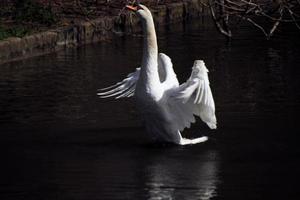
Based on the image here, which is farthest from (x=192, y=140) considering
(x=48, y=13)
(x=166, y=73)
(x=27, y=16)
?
(x=48, y=13)

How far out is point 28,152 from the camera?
1299 cm

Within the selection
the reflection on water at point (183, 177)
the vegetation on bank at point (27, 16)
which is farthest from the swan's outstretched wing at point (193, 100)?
the vegetation on bank at point (27, 16)

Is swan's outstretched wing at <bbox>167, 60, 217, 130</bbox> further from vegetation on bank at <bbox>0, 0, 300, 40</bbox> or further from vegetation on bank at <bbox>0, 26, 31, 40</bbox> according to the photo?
vegetation on bank at <bbox>0, 26, 31, 40</bbox>

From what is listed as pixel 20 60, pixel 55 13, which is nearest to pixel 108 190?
pixel 20 60

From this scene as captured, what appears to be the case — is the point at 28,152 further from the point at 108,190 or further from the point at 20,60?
the point at 20,60

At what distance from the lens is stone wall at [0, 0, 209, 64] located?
2069 cm

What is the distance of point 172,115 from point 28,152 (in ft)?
5.83

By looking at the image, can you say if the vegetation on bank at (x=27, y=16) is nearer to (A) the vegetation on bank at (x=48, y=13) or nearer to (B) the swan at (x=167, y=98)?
(A) the vegetation on bank at (x=48, y=13)

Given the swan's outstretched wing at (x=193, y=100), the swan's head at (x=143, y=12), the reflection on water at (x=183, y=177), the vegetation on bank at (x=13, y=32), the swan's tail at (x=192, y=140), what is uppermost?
the swan's head at (x=143, y=12)

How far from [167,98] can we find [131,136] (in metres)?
0.97

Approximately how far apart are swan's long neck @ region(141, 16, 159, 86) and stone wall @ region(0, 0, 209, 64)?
7271 millimetres

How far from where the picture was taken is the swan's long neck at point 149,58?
516 inches

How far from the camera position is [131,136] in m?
13.9

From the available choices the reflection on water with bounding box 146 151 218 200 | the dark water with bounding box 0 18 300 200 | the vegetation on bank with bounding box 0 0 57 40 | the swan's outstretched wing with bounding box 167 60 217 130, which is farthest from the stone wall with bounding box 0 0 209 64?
the reflection on water with bounding box 146 151 218 200
